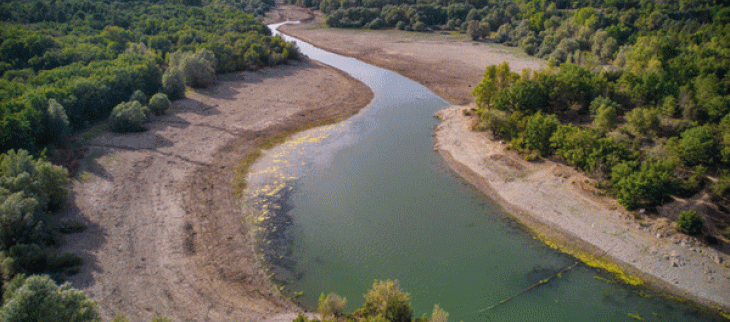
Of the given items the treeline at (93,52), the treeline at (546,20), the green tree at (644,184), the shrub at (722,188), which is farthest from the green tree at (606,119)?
the treeline at (93,52)

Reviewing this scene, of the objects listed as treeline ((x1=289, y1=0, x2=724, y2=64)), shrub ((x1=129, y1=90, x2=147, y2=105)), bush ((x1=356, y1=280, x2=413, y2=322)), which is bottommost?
bush ((x1=356, y1=280, x2=413, y2=322))

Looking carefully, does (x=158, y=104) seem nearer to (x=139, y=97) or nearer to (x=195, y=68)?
(x=139, y=97)

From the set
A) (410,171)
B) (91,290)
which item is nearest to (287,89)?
(410,171)

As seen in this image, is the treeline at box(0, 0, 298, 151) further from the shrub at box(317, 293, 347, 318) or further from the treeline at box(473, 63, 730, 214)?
the treeline at box(473, 63, 730, 214)

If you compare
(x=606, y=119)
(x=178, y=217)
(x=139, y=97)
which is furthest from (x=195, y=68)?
(x=606, y=119)

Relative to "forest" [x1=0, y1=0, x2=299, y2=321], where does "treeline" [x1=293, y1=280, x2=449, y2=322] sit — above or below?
below

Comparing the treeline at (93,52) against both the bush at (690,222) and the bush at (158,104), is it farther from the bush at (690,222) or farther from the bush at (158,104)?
the bush at (690,222)

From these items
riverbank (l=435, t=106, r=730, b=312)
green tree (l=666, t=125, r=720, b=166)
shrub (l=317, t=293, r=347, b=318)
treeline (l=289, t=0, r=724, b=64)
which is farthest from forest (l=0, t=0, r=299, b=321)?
green tree (l=666, t=125, r=720, b=166)
